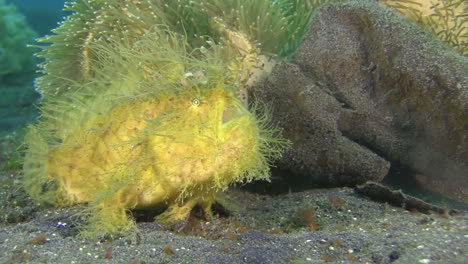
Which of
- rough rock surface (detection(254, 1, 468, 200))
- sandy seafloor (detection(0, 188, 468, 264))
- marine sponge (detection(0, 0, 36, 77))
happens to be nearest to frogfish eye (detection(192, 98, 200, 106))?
sandy seafloor (detection(0, 188, 468, 264))

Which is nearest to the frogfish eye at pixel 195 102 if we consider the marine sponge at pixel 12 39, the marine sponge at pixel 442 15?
the marine sponge at pixel 442 15

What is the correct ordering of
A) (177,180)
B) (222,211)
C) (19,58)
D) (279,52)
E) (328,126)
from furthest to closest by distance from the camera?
(19,58) → (279,52) → (328,126) → (222,211) → (177,180)

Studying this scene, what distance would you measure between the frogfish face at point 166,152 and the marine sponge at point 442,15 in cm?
291

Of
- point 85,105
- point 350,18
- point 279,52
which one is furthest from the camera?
point 279,52

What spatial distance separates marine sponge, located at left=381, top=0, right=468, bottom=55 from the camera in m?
4.36

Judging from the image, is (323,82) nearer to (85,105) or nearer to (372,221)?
(372,221)

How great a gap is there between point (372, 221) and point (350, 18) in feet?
7.37

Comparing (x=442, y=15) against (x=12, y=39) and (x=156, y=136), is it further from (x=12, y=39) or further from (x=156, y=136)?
(x=12, y=39)

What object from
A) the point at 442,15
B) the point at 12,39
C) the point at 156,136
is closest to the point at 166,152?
the point at 156,136

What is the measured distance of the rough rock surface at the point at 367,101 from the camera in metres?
3.44

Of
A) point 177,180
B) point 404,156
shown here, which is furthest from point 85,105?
point 404,156

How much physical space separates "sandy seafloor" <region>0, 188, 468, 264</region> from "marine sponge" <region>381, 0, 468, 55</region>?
254 centimetres

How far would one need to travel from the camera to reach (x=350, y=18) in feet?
12.9

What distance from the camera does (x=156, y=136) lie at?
8.86 ft
